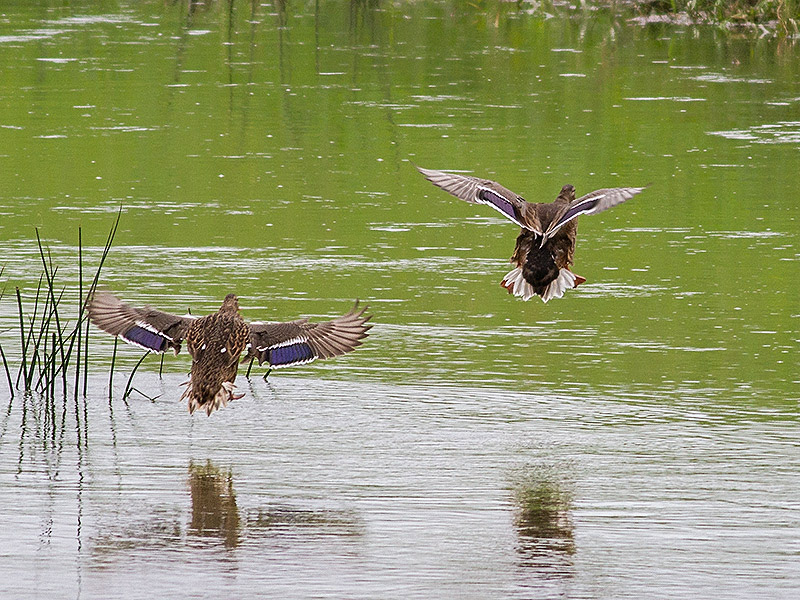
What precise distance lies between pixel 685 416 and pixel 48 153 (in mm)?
7845

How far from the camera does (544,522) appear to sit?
5.89m

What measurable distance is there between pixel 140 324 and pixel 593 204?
198 centimetres

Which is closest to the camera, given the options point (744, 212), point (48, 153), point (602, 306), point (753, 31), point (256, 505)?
point (256, 505)

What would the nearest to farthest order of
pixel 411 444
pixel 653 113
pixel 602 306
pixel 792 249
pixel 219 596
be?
pixel 219 596, pixel 411 444, pixel 602 306, pixel 792 249, pixel 653 113

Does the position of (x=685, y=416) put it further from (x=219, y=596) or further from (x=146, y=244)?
(x=146, y=244)

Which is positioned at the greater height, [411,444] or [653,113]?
[653,113]

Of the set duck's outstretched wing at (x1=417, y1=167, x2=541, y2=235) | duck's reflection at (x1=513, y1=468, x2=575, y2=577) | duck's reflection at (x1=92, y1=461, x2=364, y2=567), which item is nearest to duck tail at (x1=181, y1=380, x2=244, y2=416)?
duck's reflection at (x1=92, y1=461, x2=364, y2=567)

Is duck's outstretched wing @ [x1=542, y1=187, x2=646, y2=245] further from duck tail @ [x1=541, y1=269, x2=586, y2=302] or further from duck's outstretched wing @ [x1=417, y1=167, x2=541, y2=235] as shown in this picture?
duck tail @ [x1=541, y1=269, x2=586, y2=302]

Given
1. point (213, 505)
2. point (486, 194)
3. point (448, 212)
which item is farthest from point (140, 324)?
point (448, 212)

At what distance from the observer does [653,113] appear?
15969mm

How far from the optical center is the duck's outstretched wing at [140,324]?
7.26 meters

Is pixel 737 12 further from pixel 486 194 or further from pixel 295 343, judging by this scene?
pixel 295 343

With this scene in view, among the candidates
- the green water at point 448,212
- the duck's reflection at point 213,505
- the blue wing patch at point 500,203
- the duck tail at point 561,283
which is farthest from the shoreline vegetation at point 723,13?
the duck's reflection at point 213,505

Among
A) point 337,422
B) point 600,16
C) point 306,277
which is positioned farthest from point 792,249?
point 600,16
